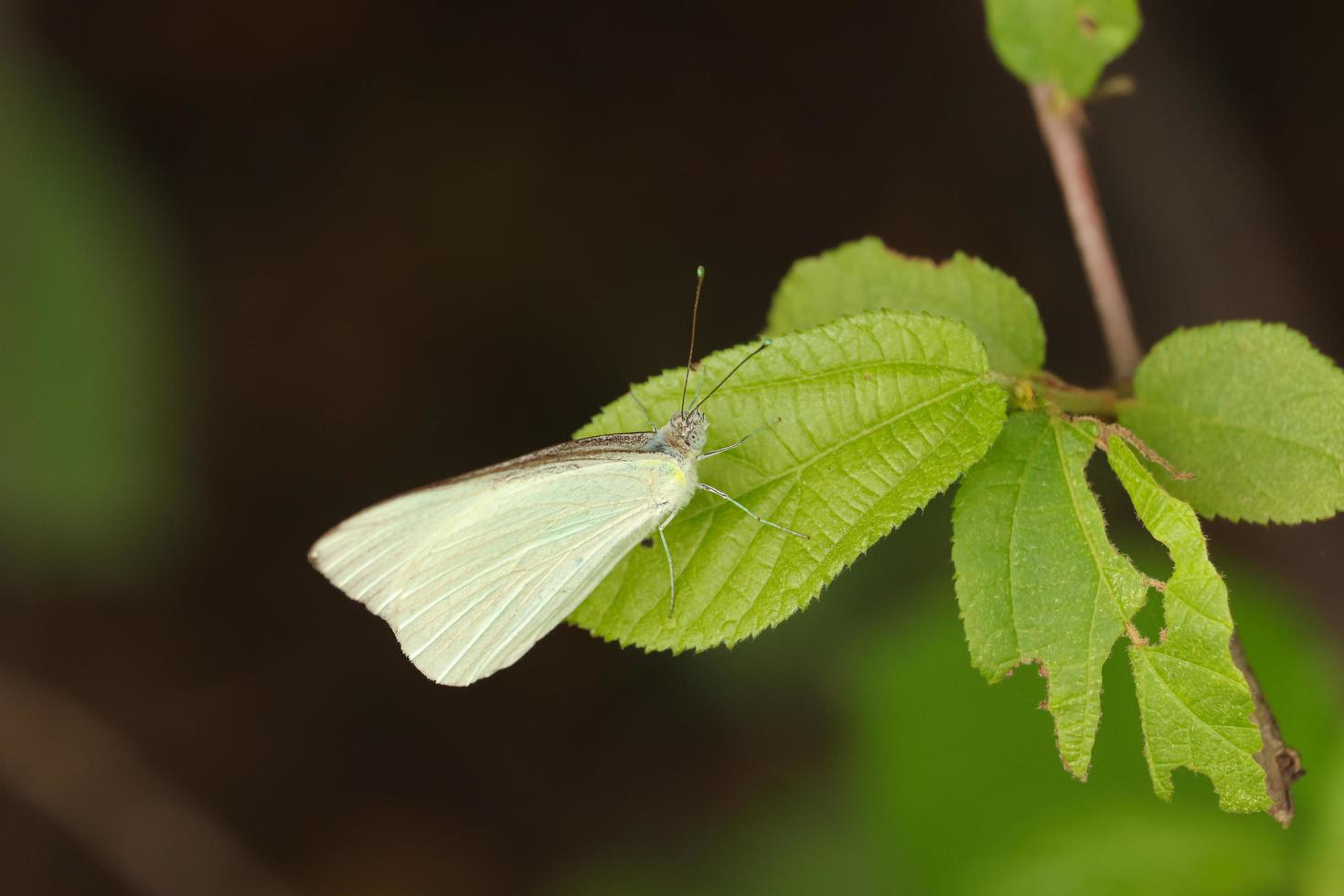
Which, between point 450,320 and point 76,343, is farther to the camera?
point 450,320

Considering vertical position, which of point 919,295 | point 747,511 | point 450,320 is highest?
point 450,320

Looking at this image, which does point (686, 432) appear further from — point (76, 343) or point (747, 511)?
point (76, 343)

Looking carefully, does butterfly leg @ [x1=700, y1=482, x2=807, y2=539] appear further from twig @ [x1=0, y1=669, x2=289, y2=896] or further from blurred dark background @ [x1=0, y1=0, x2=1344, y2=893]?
twig @ [x1=0, y1=669, x2=289, y2=896]

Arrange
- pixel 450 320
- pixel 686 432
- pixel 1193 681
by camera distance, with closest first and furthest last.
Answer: pixel 1193 681
pixel 686 432
pixel 450 320

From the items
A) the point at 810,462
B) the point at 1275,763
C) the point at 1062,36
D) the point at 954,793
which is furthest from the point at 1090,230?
the point at 954,793

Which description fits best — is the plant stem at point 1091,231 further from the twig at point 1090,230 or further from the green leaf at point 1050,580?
the green leaf at point 1050,580

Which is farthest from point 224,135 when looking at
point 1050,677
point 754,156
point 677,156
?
point 1050,677

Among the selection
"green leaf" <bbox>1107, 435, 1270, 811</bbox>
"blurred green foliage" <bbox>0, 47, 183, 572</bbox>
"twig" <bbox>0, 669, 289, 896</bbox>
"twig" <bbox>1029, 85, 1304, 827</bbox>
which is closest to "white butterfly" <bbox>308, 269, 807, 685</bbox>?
"green leaf" <bbox>1107, 435, 1270, 811</bbox>
